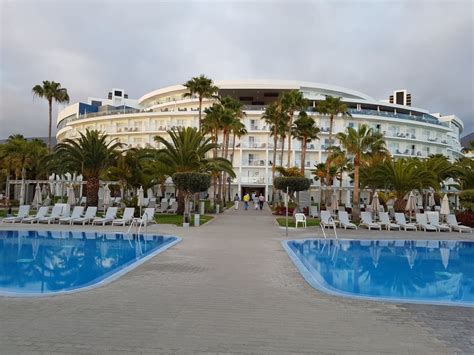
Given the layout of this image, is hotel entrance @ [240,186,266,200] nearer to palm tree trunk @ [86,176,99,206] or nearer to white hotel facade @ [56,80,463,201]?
white hotel facade @ [56,80,463,201]

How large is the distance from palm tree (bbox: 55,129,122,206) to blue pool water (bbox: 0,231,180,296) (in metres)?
9.72

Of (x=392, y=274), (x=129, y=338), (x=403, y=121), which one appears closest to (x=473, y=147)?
(x=403, y=121)

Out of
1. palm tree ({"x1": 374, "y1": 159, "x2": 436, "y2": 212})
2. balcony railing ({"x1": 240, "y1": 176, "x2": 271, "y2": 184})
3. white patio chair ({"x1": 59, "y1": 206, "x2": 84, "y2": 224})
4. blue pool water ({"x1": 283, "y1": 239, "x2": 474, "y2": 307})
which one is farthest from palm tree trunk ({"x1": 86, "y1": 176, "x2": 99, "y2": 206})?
balcony railing ({"x1": 240, "y1": 176, "x2": 271, "y2": 184})

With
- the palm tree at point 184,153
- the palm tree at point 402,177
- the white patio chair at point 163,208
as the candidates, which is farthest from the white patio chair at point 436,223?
the white patio chair at point 163,208

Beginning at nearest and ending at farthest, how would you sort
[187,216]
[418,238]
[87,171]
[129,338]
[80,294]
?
1. [129,338]
2. [80,294]
3. [418,238]
4. [187,216]
5. [87,171]

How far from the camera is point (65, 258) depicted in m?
12.9

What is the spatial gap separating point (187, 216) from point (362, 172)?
1503 centimetres

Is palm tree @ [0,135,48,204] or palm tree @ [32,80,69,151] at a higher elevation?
palm tree @ [32,80,69,151]

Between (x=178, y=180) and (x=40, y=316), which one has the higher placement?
(x=178, y=180)

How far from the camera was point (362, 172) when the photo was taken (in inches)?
1201

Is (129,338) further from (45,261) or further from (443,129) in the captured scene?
(443,129)

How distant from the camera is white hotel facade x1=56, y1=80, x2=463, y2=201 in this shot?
60406mm

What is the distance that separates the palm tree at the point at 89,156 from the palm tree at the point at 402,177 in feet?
59.2

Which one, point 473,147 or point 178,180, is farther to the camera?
point 473,147
